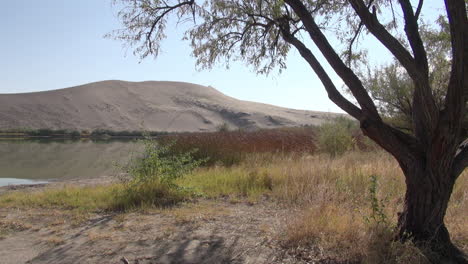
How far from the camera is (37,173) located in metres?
15.8

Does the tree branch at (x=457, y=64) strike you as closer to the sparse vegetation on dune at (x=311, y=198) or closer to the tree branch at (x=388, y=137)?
the tree branch at (x=388, y=137)

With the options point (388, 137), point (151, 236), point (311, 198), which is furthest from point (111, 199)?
point (388, 137)

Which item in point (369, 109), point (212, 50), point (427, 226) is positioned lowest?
point (427, 226)

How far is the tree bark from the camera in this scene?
371 cm

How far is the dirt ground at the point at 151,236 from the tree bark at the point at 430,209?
137cm

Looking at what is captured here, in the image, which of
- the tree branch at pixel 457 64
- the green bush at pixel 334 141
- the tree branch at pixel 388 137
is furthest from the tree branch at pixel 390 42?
the green bush at pixel 334 141

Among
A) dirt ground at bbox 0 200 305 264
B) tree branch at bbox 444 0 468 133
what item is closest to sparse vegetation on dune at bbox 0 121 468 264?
dirt ground at bbox 0 200 305 264

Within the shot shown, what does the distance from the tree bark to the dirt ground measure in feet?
4.49

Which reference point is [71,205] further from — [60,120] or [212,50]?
[60,120]

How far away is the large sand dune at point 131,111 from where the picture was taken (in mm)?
76938

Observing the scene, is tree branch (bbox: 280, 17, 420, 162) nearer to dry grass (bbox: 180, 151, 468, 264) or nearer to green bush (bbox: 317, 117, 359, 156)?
dry grass (bbox: 180, 151, 468, 264)

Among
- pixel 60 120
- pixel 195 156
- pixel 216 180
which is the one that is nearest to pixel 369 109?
pixel 216 180

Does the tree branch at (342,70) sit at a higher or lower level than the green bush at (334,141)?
higher

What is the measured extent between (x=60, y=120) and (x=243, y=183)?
7881cm
